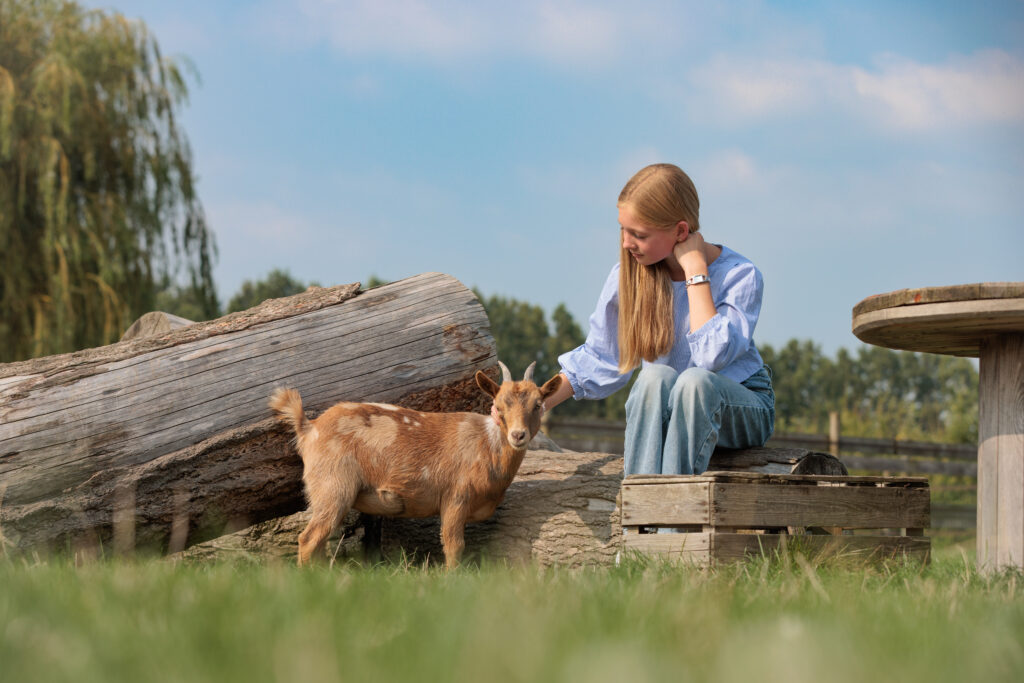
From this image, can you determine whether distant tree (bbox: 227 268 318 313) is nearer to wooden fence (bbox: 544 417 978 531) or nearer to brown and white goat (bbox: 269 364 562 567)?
wooden fence (bbox: 544 417 978 531)

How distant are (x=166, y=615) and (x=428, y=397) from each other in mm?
3261

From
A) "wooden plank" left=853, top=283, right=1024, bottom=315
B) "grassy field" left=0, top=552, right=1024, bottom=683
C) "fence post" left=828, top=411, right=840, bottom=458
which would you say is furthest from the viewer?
"fence post" left=828, top=411, right=840, bottom=458

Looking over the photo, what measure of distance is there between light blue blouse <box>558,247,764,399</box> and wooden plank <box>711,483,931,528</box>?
2.32ft

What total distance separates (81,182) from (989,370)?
499 inches

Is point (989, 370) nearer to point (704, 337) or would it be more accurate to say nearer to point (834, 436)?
point (704, 337)

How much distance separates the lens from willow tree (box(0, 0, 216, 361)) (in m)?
12.6

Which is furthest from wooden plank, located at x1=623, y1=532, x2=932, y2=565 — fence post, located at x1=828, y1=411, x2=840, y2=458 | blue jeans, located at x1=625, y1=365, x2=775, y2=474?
fence post, located at x1=828, y1=411, x2=840, y2=458

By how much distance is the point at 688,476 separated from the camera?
12.5 ft

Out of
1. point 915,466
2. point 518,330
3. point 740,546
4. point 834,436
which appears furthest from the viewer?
point 518,330

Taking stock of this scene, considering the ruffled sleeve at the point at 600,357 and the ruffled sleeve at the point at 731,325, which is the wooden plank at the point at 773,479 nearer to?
the ruffled sleeve at the point at 731,325

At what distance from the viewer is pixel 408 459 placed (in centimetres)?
454

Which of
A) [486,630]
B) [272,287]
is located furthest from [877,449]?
[272,287]

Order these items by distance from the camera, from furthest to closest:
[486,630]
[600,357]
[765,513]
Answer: [600,357] < [765,513] < [486,630]

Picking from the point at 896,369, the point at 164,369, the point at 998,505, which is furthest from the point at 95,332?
the point at 896,369
